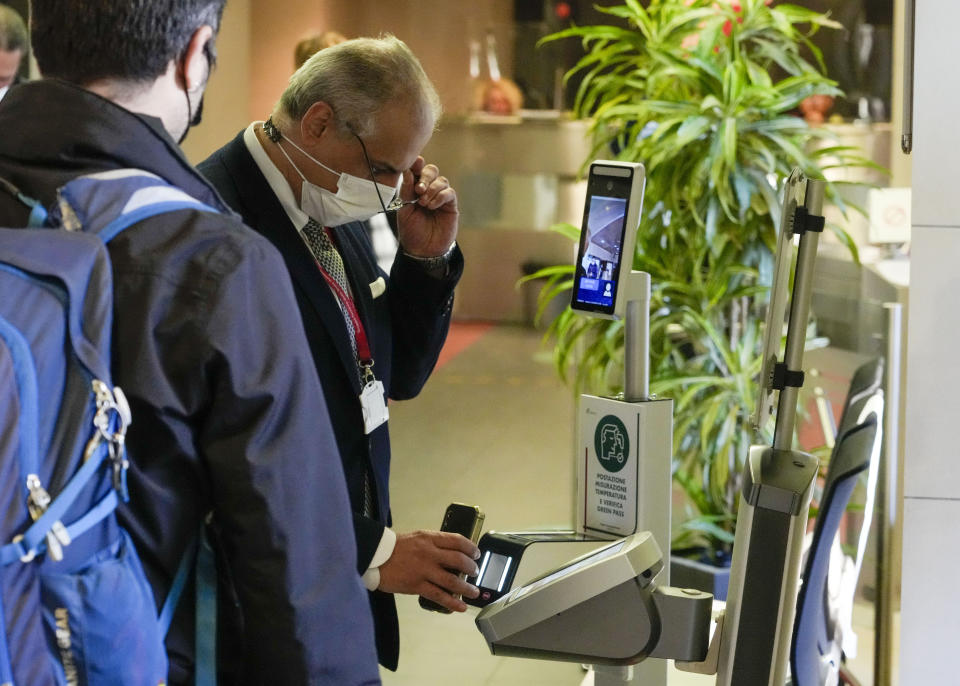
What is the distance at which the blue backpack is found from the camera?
1.03 metres

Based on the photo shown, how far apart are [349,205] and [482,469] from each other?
4073mm

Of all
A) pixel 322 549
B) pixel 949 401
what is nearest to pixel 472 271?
pixel 949 401

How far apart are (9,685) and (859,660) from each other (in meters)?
3.14

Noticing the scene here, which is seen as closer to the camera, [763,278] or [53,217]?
[53,217]

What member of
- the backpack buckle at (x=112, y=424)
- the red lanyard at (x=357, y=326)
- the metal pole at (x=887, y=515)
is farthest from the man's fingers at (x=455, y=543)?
the metal pole at (x=887, y=515)

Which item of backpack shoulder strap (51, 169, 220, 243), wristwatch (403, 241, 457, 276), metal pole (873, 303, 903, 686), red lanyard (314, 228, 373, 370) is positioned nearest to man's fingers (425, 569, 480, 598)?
red lanyard (314, 228, 373, 370)

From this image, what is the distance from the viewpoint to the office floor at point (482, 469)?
3855 mm

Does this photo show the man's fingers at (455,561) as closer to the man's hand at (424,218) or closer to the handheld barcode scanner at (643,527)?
the handheld barcode scanner at (643,527)

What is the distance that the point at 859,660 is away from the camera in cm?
367

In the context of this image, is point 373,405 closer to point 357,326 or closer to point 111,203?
point 357,326

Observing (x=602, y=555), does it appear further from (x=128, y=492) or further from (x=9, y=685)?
(x=9, y=685)

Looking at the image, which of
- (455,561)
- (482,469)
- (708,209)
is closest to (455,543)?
(455,561)

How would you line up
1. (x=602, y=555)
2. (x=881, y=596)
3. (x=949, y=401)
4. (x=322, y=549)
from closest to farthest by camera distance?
(x=322, y=549), (x=602, y=555), (x=949, y=401), (x=881, y=596)

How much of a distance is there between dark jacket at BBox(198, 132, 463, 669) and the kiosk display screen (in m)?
0.37
